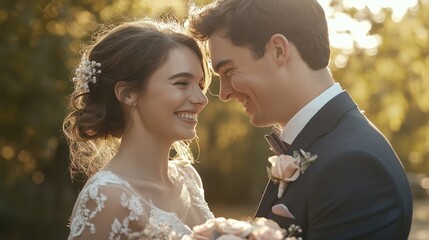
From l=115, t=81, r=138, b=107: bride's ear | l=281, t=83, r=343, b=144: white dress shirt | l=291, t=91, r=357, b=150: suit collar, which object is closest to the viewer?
l=291, t=91, r=357, b=150: suit collar

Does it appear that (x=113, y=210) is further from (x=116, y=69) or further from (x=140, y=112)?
(x=116, y=69)

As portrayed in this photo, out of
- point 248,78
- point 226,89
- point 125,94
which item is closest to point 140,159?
point 125,94

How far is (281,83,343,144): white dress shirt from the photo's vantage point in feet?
13.2

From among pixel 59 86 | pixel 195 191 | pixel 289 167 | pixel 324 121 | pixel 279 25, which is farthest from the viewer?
pixel 59 86

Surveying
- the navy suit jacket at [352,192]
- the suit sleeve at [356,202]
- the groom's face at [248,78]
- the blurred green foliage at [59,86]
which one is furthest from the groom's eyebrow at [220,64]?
the blurred green foliage at [59,86]

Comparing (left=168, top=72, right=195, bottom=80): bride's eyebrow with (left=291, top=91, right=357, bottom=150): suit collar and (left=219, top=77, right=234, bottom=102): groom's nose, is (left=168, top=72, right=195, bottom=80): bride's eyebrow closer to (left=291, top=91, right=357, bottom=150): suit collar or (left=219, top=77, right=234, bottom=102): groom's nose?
(left=219, top=77, right=234, bottom=102): groom's nose

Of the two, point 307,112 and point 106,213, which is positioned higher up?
point 307,112

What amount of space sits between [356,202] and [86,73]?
2.18 meters

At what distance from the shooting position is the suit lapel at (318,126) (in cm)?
389

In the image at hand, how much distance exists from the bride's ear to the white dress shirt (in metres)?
1.22

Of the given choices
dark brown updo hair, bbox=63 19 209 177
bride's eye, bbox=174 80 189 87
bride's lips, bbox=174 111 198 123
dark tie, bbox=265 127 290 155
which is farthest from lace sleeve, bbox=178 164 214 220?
dark tie, bbox=265 127 290 155

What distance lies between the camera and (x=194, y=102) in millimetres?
4832

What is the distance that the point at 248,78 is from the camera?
429 cm

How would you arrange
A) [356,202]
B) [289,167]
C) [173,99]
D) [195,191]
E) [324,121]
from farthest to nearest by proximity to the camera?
1. [195,191]
2. [173,99]
3. [324,121]
4. [289,167]
5. [356,202]
